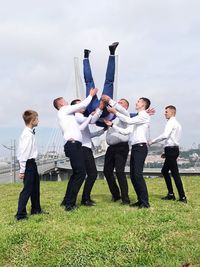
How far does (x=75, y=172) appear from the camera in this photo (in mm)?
6305

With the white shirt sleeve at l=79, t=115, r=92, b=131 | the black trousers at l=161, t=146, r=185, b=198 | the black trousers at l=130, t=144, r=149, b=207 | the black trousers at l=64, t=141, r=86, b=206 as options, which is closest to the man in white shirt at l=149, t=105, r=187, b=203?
the black trousers at l=161, t=146, r=185, b=198

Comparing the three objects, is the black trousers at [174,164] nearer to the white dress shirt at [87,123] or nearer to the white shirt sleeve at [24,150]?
the white dress shirt at [87,123]

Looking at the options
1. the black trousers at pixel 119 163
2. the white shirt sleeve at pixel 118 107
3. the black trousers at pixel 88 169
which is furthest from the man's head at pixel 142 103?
the black trousers at pixel 88 169

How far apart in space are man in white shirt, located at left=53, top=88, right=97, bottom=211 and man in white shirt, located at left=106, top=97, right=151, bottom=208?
680 millimetres

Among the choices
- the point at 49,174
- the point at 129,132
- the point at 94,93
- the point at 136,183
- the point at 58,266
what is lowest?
the point at 49,174

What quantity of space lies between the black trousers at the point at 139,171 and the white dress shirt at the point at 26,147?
1629mm

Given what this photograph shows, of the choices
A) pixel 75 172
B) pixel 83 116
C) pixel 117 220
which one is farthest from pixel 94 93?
pixel 117 220

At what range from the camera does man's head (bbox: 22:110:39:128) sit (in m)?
5.99

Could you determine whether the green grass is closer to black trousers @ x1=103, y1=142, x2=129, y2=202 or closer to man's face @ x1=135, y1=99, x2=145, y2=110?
black trousers @ x1=103, y1=142, x2=129, y2=202

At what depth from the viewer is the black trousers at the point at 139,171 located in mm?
6367

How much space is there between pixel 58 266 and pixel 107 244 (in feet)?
1.98

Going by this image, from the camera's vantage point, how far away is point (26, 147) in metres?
5.82

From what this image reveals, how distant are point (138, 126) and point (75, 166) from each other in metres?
1.23

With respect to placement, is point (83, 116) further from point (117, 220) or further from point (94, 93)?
point (117, 220)
